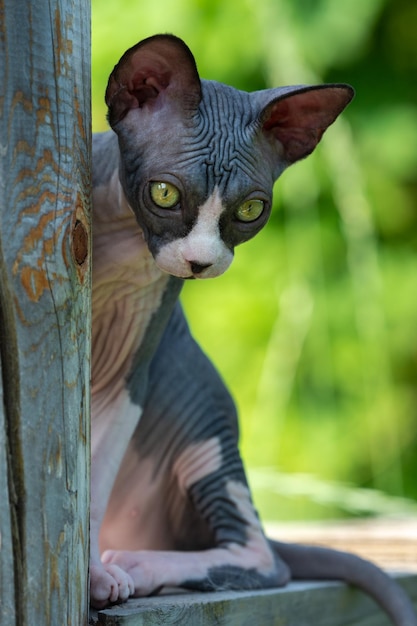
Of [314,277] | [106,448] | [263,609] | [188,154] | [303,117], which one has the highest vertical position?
[314,277]

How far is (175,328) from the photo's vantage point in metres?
2.11

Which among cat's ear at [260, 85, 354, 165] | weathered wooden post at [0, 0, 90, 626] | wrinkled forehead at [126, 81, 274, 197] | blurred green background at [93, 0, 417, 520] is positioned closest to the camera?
weathered wooden post at [0, 0, 90, 626]

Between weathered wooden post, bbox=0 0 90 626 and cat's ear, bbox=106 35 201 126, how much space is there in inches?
6.7

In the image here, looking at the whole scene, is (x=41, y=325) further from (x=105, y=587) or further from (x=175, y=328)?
(x=175, y=328)

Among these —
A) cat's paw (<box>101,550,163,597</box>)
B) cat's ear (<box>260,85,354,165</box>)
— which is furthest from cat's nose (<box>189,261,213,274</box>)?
cat's paw (<box>101,550,163,597</box>)

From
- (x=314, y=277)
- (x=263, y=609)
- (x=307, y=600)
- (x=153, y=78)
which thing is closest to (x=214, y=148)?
(x=153, y=78)

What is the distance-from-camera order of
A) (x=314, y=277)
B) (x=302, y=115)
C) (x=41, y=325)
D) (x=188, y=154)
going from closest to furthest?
(x=41, y=325), (x=188, y=154), (x=302, y=115), (x=314, y=277)

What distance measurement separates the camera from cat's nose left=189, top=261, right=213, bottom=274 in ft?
5.03

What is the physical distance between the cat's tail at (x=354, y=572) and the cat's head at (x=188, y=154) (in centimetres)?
85

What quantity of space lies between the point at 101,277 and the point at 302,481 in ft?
6.83

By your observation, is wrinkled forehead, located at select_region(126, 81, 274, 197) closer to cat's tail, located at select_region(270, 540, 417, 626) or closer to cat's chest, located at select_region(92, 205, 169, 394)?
cat's chest, located at select_region(92, 205, 169, 394)

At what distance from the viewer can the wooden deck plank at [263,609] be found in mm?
1570

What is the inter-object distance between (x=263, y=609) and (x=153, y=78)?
2.98ft

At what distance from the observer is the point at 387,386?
16.9 ft
